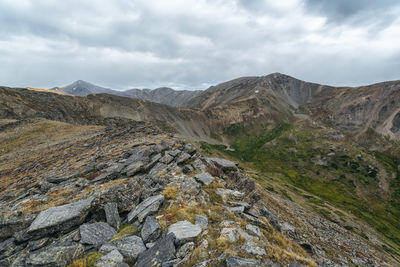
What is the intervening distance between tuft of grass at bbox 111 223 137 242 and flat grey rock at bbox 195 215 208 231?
2931 mm

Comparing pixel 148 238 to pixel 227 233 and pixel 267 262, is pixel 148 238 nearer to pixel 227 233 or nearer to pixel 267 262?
pixel 227 233

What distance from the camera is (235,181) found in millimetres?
17406

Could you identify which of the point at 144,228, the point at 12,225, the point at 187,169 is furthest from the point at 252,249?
the point at 12,225

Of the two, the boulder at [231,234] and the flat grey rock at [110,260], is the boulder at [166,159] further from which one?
the flat grey rock at [110,260]

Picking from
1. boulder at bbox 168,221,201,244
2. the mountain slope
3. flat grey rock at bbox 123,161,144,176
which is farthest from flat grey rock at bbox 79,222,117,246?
the mountain slope

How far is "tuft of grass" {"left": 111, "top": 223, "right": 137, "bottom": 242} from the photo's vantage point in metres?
7.73

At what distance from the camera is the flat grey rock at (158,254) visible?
6188 millimetres

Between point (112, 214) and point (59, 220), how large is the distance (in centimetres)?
221

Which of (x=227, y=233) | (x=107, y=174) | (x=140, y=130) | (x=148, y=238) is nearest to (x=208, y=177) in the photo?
(x=227, y=233)

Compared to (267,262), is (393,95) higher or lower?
higher

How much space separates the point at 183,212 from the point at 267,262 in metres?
4.19

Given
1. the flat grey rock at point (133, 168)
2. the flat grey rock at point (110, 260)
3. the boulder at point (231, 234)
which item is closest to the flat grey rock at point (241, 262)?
the boulder at point (231, 234)

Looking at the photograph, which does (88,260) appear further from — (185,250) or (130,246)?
(185,250)

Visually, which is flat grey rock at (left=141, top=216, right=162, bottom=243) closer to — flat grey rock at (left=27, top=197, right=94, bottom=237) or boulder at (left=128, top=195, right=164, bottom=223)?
boulder at (left=128, top=195, right=164, bottom=223)
